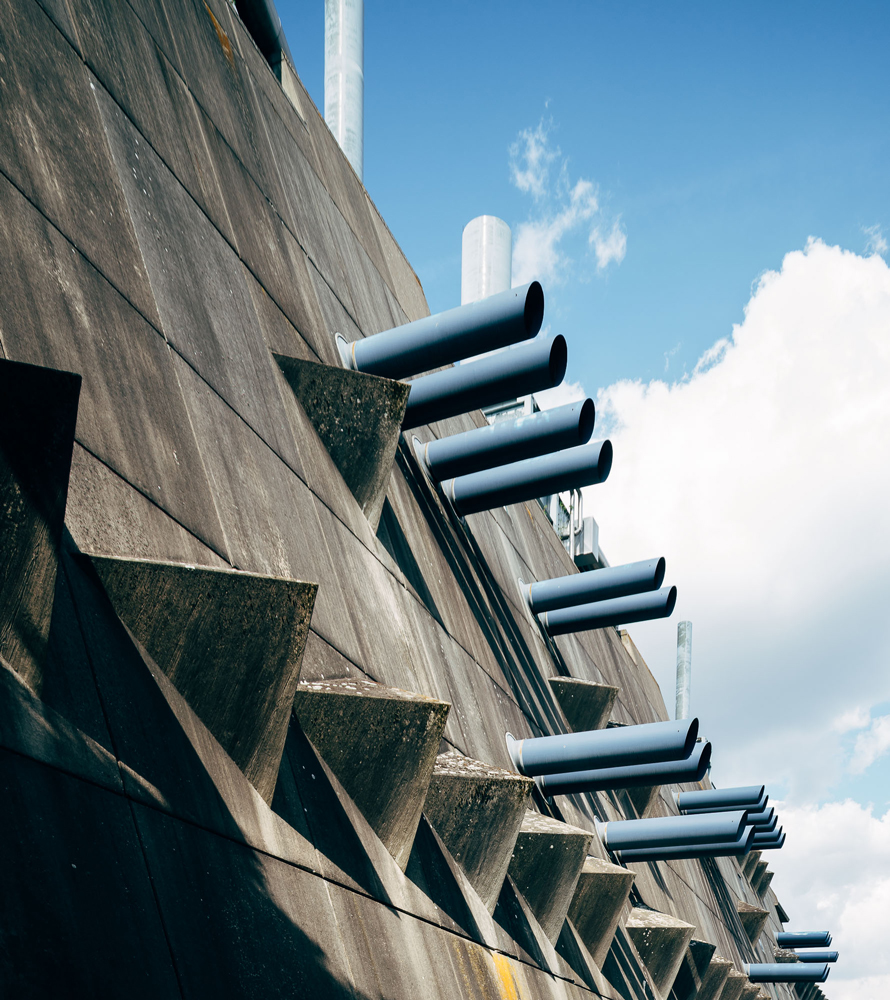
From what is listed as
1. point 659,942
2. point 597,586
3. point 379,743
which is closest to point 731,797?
point 659,942

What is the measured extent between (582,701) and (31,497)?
11.6 meters

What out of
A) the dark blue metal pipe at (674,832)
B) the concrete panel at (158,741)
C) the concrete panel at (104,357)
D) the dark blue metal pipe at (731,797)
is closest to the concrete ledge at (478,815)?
the concrete panel at (158,741)

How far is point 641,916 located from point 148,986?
37.5 feet

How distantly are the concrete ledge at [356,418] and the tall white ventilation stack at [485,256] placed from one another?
14.9m

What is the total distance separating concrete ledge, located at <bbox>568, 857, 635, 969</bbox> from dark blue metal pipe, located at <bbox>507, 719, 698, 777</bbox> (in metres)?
0.97

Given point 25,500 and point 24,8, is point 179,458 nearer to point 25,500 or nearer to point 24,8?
point 25,500

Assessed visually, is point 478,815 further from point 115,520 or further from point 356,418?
point 115,520

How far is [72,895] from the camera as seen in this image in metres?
2.53

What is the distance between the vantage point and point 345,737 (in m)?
4.67

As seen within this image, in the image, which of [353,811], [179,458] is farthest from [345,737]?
[179,458]

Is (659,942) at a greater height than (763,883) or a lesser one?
lesser

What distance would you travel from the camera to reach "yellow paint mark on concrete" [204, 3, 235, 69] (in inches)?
287

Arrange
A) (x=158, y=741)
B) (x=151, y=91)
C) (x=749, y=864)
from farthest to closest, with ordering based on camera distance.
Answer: (x=749, y=864), (x=151, y=91), (x=158, y=741)

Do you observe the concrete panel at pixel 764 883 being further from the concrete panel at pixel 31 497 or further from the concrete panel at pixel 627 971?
the concrete panel at pixel 31 497
